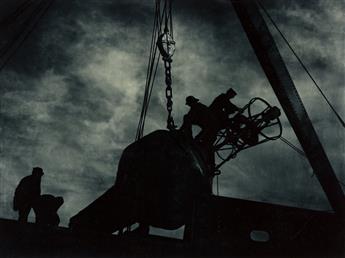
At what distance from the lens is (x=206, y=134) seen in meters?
11.1

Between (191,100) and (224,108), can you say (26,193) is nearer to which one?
(191,100)

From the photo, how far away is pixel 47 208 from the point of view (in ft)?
32.2

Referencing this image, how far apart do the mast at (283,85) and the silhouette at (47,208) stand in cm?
589

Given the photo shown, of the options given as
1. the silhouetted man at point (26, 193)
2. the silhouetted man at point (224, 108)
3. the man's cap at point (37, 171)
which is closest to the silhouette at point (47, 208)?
the silhouetted man at point (26, 193)

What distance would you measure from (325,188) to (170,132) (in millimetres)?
4500

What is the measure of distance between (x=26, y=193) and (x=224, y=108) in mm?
5012

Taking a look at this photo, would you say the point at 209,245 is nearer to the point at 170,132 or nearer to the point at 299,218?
the point at 299,218

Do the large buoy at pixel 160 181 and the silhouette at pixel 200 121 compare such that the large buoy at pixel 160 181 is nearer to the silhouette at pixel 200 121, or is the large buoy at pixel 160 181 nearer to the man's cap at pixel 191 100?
the silhouette at pixel 200 121

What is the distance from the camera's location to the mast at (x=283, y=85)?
1084cm

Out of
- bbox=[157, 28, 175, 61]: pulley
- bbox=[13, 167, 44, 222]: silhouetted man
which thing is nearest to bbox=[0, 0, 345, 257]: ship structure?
bbox=[157, 28, 175, 61]: pulley

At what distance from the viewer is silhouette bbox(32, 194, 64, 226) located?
9.68 metres

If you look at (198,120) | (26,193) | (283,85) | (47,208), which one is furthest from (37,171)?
(283,85)

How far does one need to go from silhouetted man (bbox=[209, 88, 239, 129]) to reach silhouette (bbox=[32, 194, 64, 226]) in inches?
166

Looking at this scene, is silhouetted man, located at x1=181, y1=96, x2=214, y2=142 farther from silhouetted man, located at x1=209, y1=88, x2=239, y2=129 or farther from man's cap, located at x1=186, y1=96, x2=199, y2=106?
silhouetted man, located at x1=209, y1=88, x2=239, y2=129
